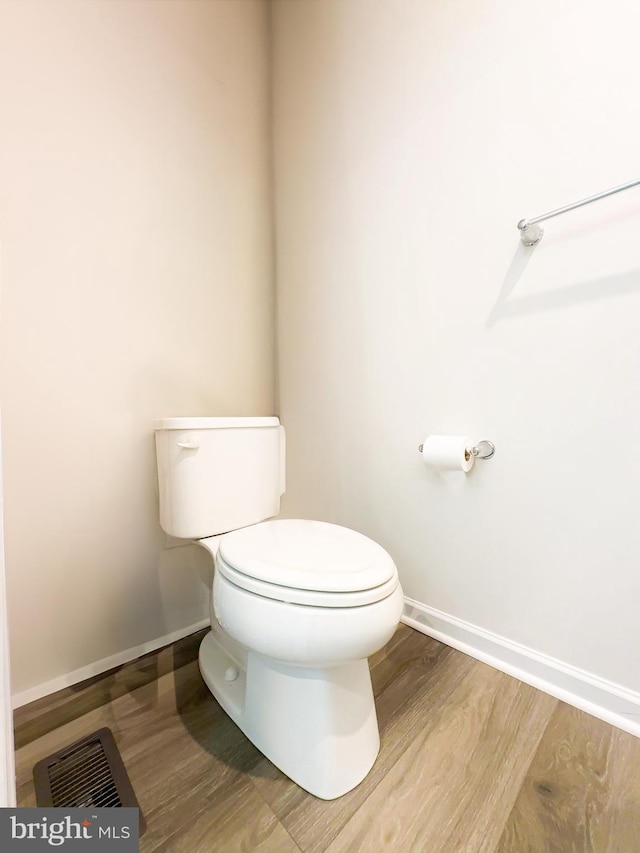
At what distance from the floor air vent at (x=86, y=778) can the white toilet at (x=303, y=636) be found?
241mm

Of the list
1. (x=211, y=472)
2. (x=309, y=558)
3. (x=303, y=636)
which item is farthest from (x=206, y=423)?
(x=303, y=636)

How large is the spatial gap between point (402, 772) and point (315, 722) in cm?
21

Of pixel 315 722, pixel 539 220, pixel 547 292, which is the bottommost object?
pixel 315 722

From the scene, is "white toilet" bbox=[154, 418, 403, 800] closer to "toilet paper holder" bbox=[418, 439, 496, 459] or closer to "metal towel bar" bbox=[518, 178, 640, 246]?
"toilet paper holder" bbox=[418, 439, 496, 459]

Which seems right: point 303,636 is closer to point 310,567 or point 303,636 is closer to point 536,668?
point 310,567

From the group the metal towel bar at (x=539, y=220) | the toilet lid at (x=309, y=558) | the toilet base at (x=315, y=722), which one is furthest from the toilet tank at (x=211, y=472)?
the metal towel bar at (x=539, y=220)

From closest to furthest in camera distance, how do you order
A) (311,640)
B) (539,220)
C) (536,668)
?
(311,640), (539,220), (536,668)

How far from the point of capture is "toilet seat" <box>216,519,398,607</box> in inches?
27.8

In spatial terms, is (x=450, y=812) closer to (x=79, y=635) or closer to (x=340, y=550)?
(x=340, y=550)

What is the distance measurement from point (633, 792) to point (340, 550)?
715 millimetres

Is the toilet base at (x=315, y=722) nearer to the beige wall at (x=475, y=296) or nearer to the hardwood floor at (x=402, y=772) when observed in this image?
the hardwood floor at (x=402, y=772)

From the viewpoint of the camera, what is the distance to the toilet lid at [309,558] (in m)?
0.72

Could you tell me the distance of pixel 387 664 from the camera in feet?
3.64

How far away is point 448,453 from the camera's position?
1.06 metres
